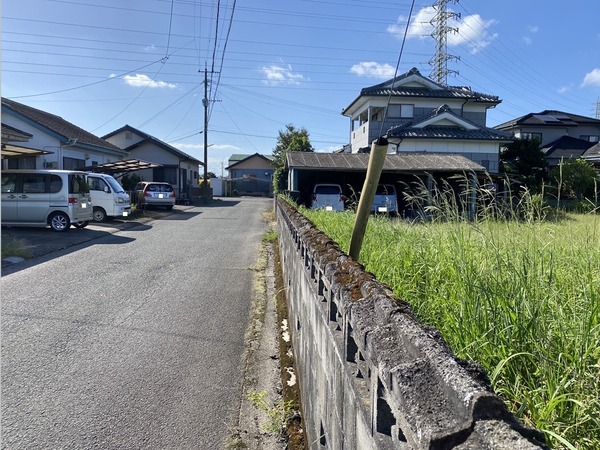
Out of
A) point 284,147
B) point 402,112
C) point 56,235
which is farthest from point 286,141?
point 56,235

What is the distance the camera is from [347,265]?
2.31 m

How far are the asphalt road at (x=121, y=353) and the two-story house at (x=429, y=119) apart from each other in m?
16.0

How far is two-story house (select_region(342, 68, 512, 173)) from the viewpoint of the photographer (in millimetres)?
22875

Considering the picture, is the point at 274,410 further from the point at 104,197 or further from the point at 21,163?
the point at 21,163

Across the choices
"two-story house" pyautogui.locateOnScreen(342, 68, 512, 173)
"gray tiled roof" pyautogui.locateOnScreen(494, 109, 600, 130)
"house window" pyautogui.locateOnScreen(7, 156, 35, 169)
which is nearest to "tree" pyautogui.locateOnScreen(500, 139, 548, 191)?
"two-story house" pyautogui.locateOnScreen(342, 68, 512, 173)

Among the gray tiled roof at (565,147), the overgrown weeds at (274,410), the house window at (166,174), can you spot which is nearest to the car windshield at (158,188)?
the house window at (166,174)

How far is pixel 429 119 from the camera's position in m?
23.1

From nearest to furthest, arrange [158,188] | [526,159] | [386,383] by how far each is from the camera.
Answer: [386,383], [158,188], [526,159]

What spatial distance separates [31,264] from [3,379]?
544cm

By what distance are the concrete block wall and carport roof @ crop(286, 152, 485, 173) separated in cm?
1498

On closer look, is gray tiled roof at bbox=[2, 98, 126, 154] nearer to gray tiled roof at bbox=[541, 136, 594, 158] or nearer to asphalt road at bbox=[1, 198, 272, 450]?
asphalt road at bbox=[1, 198, 272, 450]

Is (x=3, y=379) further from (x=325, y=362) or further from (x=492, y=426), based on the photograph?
(x=492, y=426)

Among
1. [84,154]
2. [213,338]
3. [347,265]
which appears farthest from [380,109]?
[347,265]

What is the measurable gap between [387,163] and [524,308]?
16.4 meters
